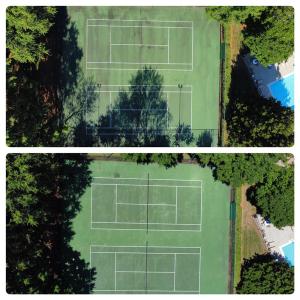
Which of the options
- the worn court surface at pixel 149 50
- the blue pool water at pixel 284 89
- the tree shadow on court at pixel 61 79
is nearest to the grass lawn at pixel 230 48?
the worn court surface at pixel 149 50

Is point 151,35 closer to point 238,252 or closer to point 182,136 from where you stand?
point 182,136

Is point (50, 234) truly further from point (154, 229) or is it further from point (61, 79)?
point (61, 79)

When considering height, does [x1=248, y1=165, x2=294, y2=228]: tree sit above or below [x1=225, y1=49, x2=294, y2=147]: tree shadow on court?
below

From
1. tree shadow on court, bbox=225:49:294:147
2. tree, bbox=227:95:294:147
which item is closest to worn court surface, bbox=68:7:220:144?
tree shadow on court, bbox=225:49:294:147

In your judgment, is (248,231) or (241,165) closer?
(241,165)

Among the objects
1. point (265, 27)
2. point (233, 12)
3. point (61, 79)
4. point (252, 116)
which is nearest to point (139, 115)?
point (61, 79)

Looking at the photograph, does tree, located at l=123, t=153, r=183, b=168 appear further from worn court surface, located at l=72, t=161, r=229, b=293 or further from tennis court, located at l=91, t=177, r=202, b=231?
tennis court, located at l=91, t=177, r=202, b=231
